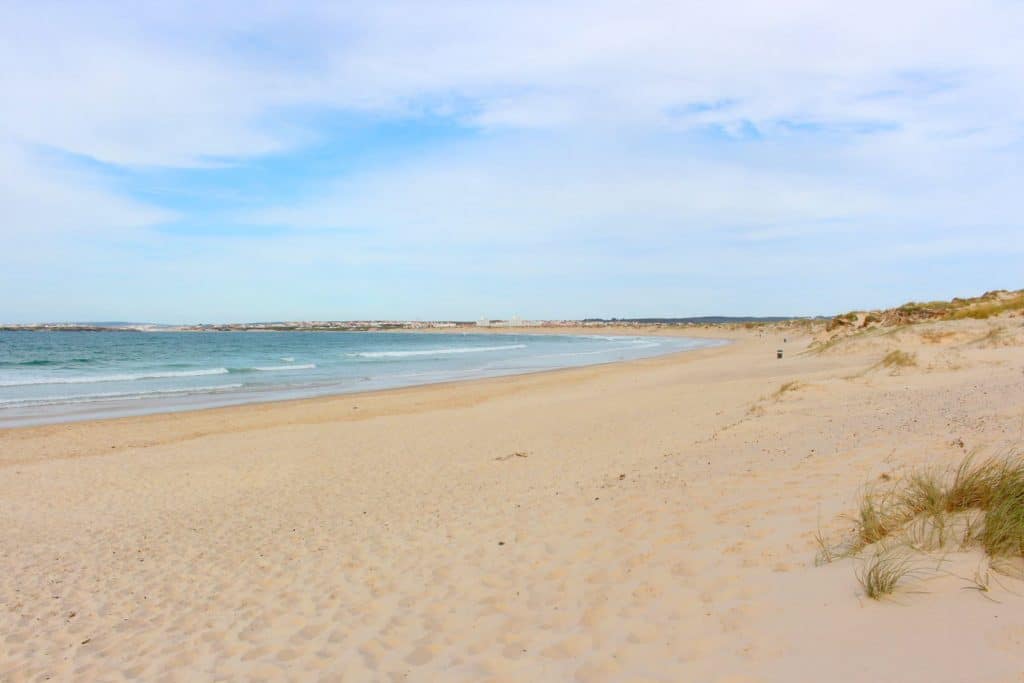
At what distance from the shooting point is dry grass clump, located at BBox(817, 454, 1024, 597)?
12.1ft

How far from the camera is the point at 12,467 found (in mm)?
12242

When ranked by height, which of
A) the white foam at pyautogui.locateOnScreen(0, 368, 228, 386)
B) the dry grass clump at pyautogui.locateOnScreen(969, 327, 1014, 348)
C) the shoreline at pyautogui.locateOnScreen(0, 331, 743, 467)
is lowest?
the shoreline at pyautogui.locateOnScreen(0, 331, 743, 467)

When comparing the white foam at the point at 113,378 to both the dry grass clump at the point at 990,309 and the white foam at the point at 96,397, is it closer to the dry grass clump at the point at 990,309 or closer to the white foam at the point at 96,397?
the white foam at the point at 96,397

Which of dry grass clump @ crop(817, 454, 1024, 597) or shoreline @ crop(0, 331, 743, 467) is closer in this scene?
dry grass clump @ crop(817, 454, 1024, 597)

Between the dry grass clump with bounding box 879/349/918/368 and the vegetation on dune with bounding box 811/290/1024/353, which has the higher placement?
the vegetation on dune with bounding box 811/290/1024/353

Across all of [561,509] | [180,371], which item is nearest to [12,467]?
[561,509]

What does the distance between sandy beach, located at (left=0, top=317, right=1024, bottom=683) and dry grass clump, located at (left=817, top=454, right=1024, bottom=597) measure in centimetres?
15

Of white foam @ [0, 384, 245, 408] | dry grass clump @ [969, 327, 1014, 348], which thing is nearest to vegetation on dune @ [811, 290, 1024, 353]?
dry grass clump @ [969, 327, 1014, 348]

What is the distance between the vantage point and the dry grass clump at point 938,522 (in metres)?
3.68

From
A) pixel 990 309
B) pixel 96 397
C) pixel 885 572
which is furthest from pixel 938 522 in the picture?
pixel 96 397

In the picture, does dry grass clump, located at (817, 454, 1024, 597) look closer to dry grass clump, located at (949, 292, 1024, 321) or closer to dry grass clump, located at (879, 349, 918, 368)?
dry grass clump, located at (879, 349, 918, 368)

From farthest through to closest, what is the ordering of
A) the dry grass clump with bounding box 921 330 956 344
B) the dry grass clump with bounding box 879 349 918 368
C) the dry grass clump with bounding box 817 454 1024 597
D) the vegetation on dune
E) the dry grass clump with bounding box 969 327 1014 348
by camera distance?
1. the vegetation on dune
2. the dry grass clump with bounding box 921 330 956 344
3. the dry grass clump with bounding box 969 327 1014 348
4. the dry grass clump with bounding box 879 349 918 368
5. the dry grass clump with bounding box 817 454 1024 597

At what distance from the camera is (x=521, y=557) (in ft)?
19.1

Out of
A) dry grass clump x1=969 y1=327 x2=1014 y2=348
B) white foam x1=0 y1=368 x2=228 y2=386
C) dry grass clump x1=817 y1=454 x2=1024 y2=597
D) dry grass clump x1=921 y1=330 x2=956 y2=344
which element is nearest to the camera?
dry grass clump x1=817 y1=454 x2=1024 y2=597
